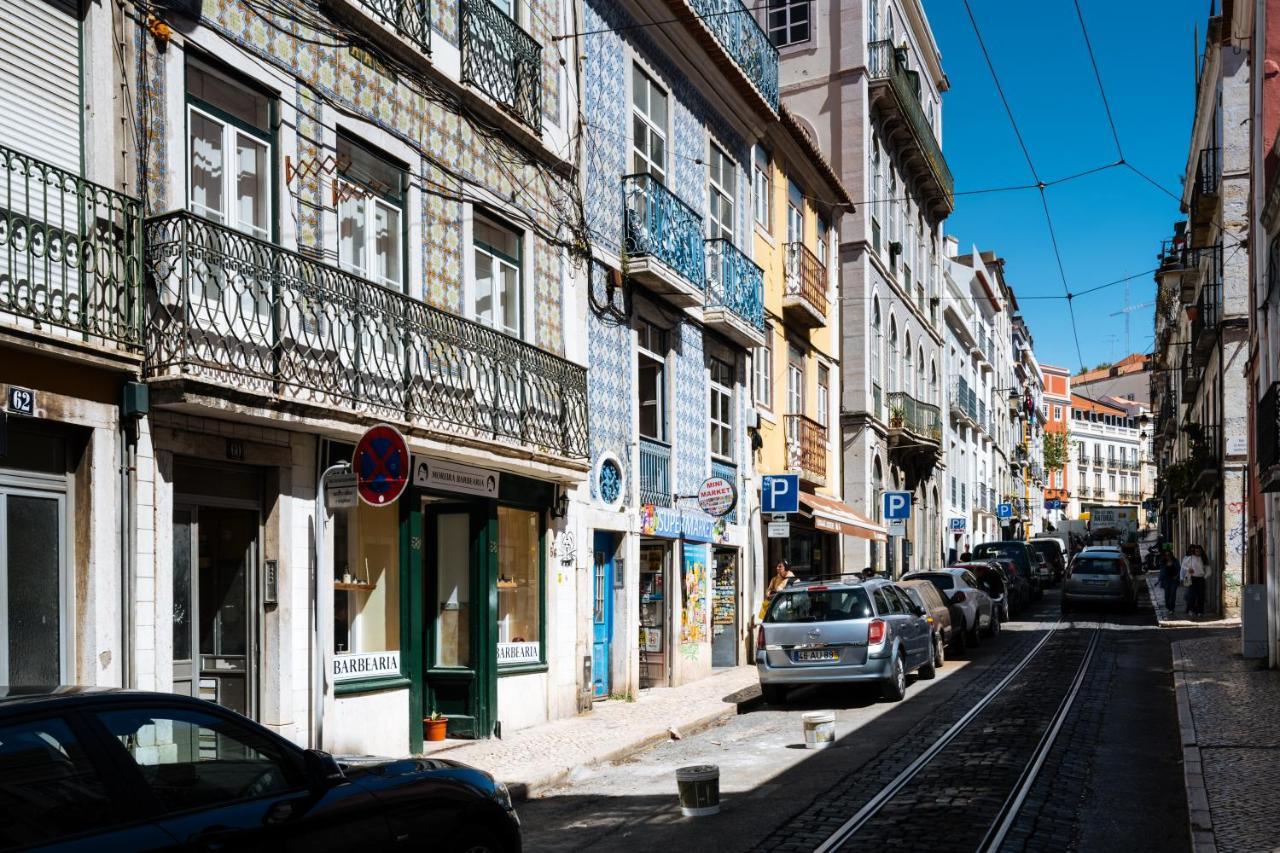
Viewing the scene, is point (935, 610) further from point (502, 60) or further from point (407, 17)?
point (407, 17)

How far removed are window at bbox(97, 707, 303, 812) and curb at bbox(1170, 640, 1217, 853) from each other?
5746 mm

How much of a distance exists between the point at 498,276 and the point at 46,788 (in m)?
11.5

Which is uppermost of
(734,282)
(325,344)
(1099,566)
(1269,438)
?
(734,282)

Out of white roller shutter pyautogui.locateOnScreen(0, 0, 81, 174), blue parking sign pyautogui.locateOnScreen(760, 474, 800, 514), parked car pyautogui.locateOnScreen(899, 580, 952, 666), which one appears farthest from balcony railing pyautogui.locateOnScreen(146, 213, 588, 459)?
blue parking sign pyautogui.locateOnScreen(760, 474, 800, 514)

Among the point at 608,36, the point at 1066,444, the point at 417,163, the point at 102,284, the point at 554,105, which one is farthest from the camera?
the point at 1066,444

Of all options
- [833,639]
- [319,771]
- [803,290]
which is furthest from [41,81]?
[803,290]

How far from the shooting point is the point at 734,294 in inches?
866

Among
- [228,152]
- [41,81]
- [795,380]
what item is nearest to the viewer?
[41,81]

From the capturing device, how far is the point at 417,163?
44.6 feet

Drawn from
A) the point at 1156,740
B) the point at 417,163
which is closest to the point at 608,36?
the point at 417,163

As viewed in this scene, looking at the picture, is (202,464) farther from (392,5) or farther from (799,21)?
(799,21)

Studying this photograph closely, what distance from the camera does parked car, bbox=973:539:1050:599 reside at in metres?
40.8

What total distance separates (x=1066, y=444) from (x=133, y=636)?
105 metres

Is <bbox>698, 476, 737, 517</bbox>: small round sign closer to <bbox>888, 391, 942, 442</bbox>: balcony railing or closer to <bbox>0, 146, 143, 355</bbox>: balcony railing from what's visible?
<bbox>0, 146, 143, 355</bbox>: balcony railing
